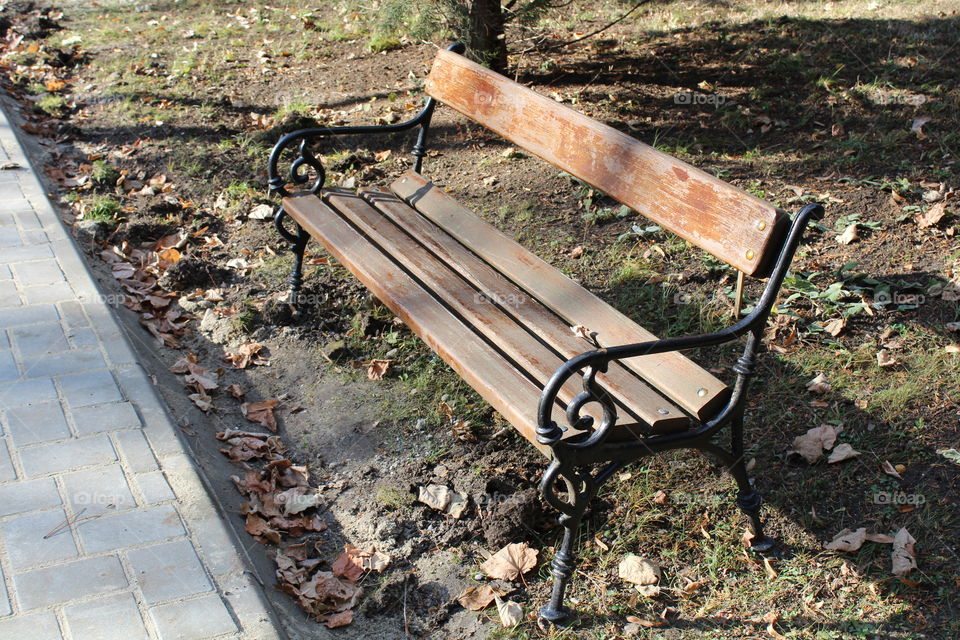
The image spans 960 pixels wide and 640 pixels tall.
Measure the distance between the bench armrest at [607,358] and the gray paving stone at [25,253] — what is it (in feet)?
10.6

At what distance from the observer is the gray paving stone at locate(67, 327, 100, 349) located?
146 inches

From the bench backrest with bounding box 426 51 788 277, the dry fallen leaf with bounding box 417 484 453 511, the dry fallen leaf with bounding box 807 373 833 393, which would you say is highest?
the bench backrest with bounding box 426 51 788 277

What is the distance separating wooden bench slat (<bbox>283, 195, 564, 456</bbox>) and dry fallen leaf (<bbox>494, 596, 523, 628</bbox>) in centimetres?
58

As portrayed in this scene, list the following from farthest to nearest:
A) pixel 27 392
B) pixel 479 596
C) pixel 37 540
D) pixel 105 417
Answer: pixel 27 392
pixel 105 417
pixel 479 596
pixel 37 540

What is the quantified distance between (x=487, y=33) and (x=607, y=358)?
3.91 meters

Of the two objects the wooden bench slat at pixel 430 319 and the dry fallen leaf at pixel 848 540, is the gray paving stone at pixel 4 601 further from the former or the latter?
the dry fallen leaf at pixel 848 540

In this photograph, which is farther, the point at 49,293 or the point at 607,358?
the point at 49,293

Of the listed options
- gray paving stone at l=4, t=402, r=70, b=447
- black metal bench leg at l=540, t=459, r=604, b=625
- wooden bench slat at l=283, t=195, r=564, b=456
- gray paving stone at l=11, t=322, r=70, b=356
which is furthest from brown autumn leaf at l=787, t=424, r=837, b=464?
gray paving stone at l=11, t=322, r=70, b=356

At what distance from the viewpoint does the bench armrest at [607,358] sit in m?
2.31

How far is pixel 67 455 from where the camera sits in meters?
3.06

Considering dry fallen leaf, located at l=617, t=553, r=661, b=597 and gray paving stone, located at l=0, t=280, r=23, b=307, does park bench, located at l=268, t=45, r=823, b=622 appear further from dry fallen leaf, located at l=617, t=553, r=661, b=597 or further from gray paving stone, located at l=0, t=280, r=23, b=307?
gray paving stone, located at l=0, t=280, r=23, b=307

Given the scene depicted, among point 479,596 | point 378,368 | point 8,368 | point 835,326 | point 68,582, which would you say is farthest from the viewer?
point 378,368

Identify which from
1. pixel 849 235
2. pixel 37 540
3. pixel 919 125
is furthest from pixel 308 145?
pixel 919 125

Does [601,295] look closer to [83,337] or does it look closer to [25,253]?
[83,337]
